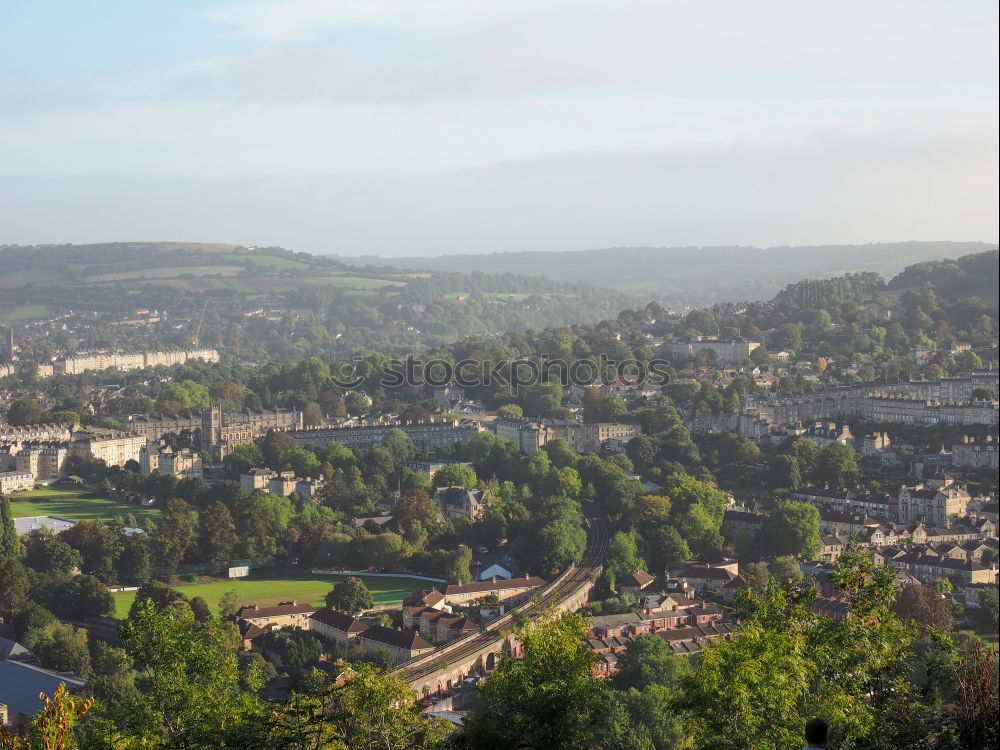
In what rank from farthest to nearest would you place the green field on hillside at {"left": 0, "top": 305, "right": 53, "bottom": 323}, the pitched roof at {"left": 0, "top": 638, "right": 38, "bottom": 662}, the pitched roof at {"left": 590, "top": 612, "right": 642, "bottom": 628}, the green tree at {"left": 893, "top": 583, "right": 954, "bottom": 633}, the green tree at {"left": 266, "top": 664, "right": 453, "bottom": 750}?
the green field on hillside at {"left": 0, "top": 305, "right": 53, "bottom": 323} → the pitched roof at {"left": 590, "top": 612, "right": 642, "bottom": 628} → the green tree at {"left": 893, "top": 583, "right": 954, "bottom": 633} → the pitched roof at {"left": 0, "top": 638, "right": 38, "bottom": 662} → the green tree at {"left": 266, "top": 664, "right": 453, "bottom": 750}

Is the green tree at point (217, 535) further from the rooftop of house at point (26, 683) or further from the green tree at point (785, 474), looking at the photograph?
the green tree at point (785, 474)

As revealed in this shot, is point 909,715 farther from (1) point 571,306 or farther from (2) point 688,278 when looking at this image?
(2) point 688,278

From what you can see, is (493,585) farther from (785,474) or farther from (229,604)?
(785,474)

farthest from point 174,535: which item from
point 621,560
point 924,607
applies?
point 924,607

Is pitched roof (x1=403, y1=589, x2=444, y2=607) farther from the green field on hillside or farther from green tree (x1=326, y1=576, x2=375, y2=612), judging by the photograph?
the green field on hillside

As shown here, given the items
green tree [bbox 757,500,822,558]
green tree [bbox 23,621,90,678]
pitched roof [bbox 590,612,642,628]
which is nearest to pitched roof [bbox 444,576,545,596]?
pitched roof [bbox 590,612,642,628]

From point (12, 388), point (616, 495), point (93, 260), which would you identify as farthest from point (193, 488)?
point (93, 260)

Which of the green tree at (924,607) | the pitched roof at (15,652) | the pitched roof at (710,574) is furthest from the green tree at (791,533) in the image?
the pitched roof at (15,652)
